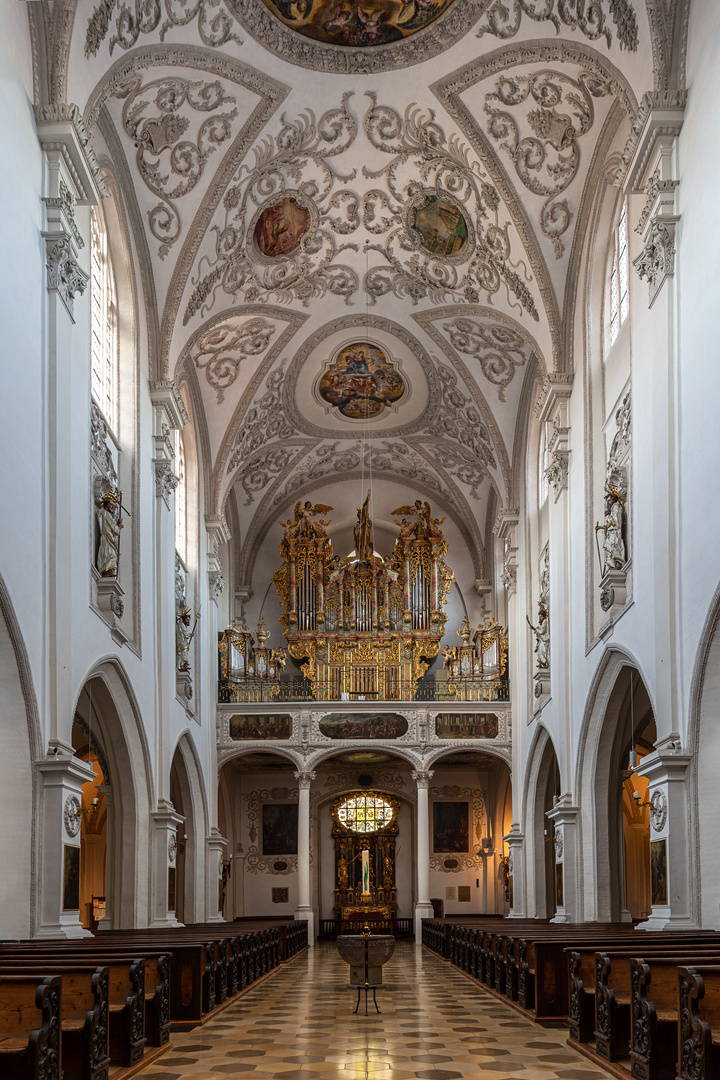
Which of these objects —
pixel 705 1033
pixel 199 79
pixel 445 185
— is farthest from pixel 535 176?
pixel 705 1033

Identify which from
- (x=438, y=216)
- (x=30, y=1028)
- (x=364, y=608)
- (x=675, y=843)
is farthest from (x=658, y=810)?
(x=364, y=608)

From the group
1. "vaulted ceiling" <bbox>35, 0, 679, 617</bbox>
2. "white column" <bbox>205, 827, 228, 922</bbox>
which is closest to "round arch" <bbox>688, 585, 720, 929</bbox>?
"vaulted ceiling" <bbox>35, 0, 679, 617</bbox>

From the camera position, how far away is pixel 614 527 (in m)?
16.2

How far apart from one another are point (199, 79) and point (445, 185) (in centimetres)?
453

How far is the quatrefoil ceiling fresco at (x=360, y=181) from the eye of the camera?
1569 centimetres

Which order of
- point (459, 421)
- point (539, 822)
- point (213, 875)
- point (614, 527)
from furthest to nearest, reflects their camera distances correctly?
point (459, 421) < point (213, 875) < point (539, 822) < point (614, 527)

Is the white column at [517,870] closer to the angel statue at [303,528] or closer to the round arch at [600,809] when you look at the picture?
the round arch at [600,809]

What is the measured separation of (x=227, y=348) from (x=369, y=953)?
14.2 meters

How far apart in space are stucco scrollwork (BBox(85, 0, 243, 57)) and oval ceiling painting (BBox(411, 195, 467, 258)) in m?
4.84

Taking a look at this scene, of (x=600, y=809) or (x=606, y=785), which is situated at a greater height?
(x=606, y=785)

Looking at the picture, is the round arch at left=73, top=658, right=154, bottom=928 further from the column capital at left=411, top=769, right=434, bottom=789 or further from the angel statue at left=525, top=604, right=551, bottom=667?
the column capital at left=411, top=769, right=434, bottom=789

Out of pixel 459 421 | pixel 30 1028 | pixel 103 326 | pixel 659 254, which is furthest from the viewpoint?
pixel 459 421

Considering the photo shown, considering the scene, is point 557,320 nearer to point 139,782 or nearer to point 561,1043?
point 139,782

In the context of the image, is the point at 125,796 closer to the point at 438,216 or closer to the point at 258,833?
the point at 438,216
